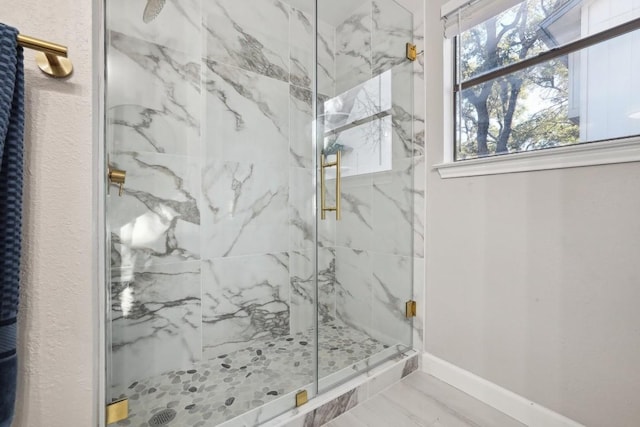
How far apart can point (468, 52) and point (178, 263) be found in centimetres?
196

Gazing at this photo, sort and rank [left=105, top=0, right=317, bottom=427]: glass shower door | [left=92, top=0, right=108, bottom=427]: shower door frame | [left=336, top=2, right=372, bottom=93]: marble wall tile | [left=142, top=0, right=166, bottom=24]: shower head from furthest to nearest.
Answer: [left=336, top=2, right=372, bottom=93]: marble wall tile
[left=142, top=0, right=166, bottom=24]: shower head
[left=105, top=0, right=317, bottom=427]: glass shower door
[left=92, top=0, right=108, bottom=427]: shower door frame

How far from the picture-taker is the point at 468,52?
4.92 feet

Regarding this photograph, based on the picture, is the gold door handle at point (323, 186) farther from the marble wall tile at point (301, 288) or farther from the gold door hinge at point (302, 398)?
the gold door hinge at point (302, 398)

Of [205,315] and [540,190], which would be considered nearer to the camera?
[540,190]

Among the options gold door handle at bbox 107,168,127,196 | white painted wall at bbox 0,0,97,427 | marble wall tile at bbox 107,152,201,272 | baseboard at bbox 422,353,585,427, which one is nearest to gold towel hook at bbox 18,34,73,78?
white painted wall at bbox 0,0,97,427

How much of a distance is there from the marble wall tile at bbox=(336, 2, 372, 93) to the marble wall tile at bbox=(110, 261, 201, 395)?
4.80 feet

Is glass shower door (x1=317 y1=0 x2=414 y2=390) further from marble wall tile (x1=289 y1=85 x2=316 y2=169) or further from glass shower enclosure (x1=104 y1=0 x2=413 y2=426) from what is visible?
marble wall tile (x1=289 y1=85 x2=316 y2=169)

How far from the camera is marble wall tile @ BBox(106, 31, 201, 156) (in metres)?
1.27

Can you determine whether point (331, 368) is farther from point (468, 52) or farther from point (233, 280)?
point (468, 52)

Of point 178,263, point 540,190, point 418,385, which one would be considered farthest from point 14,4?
point 418,385

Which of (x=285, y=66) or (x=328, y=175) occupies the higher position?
(x=285, y=66)

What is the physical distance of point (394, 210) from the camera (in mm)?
1723

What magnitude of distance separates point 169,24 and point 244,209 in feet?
3.55

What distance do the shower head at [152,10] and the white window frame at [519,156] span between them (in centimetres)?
148
